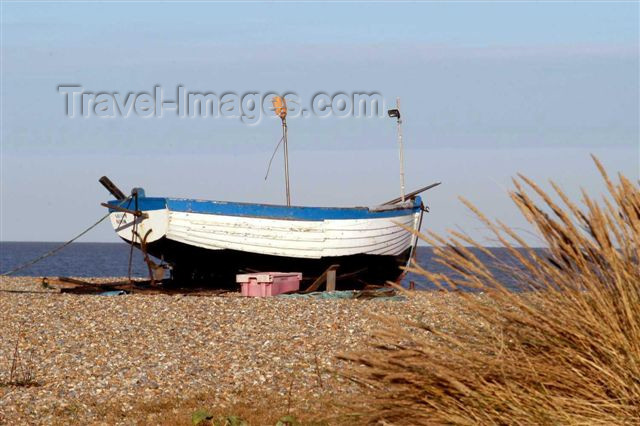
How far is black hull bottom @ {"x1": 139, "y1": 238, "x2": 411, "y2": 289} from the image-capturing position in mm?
21234

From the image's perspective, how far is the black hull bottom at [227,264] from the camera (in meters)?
21.2

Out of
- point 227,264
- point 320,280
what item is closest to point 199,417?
point 320,280

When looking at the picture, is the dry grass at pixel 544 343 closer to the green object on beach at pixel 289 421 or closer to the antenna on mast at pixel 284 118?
the green object on beach at pixel 289 421

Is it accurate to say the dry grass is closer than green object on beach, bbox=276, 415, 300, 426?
Yes

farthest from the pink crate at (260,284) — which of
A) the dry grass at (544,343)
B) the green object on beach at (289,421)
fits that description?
the dry grass at (544,343)

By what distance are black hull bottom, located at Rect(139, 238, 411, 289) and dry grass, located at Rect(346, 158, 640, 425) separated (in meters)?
17.2

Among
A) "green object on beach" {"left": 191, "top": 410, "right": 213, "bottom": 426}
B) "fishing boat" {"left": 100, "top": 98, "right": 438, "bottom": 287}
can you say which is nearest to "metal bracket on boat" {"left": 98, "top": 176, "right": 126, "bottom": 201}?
"fishing boat" {"left": 100, "top": 98, "right": 438, "bottom": 287}

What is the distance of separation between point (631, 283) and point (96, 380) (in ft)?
21.3

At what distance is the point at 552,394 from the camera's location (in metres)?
3.95

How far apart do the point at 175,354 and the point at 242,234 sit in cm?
1030

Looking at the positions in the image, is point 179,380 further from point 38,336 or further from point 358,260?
point 358,260

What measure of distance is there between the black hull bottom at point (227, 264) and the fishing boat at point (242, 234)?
0.08 ft

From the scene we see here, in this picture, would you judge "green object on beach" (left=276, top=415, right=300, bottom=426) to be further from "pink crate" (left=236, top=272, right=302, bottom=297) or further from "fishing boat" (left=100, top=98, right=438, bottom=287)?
"fishing boat" (left=100, top=98, right=438, bottom=287)

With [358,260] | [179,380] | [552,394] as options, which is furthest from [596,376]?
[358,260]
